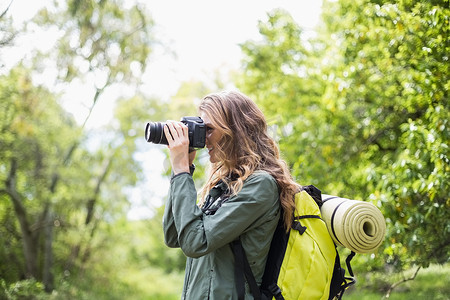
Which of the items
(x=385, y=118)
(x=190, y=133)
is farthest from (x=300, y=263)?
(x=385, y=118)

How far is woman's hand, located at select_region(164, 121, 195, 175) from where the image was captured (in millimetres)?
1745

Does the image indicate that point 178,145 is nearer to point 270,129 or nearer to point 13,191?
point 270,129

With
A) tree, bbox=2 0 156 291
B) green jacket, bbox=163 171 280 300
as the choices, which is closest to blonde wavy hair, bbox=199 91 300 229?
green jacket, bbox=163 171 280 300

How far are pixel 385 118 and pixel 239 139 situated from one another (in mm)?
3785

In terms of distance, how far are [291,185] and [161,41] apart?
29.7 ft

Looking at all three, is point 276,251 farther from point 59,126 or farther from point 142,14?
point 59,126

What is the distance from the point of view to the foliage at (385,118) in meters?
3.16

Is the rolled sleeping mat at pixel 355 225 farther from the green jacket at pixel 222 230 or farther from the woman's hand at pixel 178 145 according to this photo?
the woman's hand at pixel 178 145

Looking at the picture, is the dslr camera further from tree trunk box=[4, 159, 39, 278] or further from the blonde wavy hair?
tree trunk box=[4, 159, 39, 278]

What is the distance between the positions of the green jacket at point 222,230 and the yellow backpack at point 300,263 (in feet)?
0.11

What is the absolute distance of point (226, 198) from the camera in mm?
1737

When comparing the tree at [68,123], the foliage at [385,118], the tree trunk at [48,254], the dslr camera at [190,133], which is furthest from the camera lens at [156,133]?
the tree trunk at [48,254]

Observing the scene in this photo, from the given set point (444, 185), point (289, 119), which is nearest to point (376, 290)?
point (444, 185)

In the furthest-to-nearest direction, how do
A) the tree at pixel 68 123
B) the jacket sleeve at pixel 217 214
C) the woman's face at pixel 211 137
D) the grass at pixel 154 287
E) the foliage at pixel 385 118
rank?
the tree at pixel 68 123 < the grass at pixel 154 287 < the foliage at pixel 385 118 < the woman's face at pixel 211 137 < the jacket sleeve at pixel 217 214
